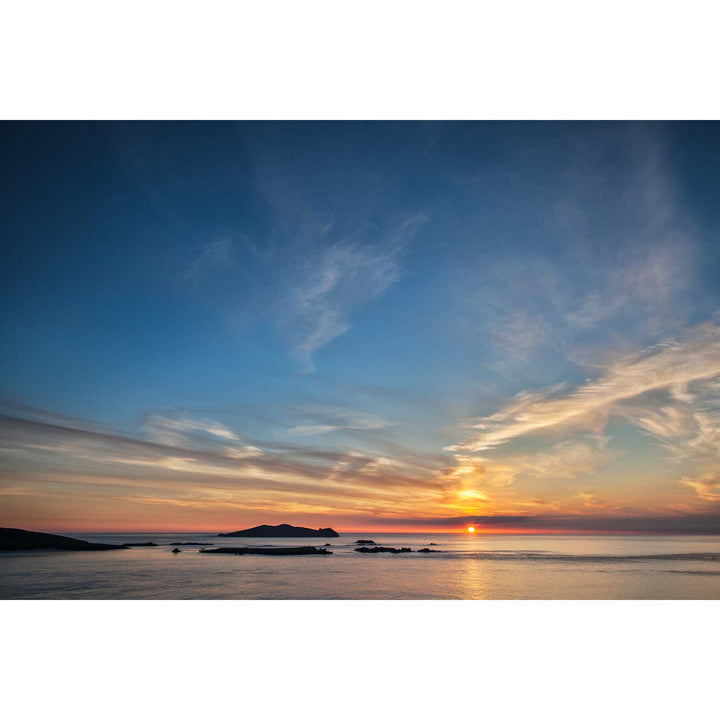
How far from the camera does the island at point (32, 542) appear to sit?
67.7 ft

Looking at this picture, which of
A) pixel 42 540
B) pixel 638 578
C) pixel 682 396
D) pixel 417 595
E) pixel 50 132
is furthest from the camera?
pixel 42 540

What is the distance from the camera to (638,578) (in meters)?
11.3

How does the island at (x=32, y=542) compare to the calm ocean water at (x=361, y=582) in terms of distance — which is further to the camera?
the island at (x=32, y=542)

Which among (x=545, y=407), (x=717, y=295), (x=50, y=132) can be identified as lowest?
(x=545, y=407)

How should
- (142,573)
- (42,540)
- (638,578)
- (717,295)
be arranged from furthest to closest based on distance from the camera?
(42,540) < (142,573) < (638,578) < (717,295)

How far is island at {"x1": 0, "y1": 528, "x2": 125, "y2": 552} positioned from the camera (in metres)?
20.6

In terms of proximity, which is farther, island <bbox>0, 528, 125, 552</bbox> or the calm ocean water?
island <bbox>0, 528, 125, 552</bbox>

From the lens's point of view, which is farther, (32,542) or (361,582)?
(32,542)

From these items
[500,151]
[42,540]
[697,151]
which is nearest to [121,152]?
[500,151]

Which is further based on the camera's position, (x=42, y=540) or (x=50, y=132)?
(x=42, y=540)

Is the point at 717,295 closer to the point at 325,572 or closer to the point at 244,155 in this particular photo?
the point at 244,155

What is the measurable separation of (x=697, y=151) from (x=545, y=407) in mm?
4404

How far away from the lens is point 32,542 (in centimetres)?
2167

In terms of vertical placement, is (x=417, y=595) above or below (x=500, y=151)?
below
